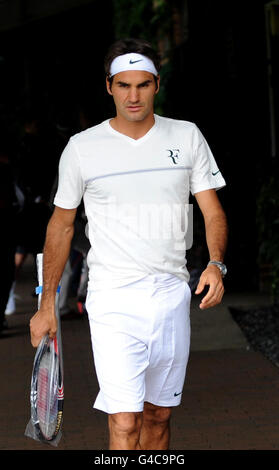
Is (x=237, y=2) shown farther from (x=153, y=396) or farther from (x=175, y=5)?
(x=153, y=396)

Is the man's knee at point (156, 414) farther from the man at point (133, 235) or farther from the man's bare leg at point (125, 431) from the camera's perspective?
the man's bare leg at point (125, 431)

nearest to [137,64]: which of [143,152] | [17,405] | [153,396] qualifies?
[143,152]

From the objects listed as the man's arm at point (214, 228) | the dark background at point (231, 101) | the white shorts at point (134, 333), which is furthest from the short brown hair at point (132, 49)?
the dark background at point (231, 101)

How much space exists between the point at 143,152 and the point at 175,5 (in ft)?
36.8

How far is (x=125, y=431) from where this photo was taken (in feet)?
14.0

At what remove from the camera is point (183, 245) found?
4398 millimetres

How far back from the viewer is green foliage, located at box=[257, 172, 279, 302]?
8617mm

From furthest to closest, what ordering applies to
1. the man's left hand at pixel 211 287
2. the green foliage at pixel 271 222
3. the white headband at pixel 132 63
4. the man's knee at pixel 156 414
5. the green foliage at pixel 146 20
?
the green foliage at pixel 146 20
the green foliage at pixel 271 222
the man's knee at pixel 156 414
the white headband at pixel 132 63
the man's left hand at pixel 211 287

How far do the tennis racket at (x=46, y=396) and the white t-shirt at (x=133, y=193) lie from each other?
1.17ft

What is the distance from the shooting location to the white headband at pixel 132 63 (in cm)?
437

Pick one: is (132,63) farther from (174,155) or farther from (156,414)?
(156,414)

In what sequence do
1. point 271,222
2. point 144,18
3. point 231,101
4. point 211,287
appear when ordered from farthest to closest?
point 144,18
point 231,101
point 271,222
point 211,287

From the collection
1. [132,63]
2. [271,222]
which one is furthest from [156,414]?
[271,222]

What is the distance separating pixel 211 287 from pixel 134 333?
40 cm
